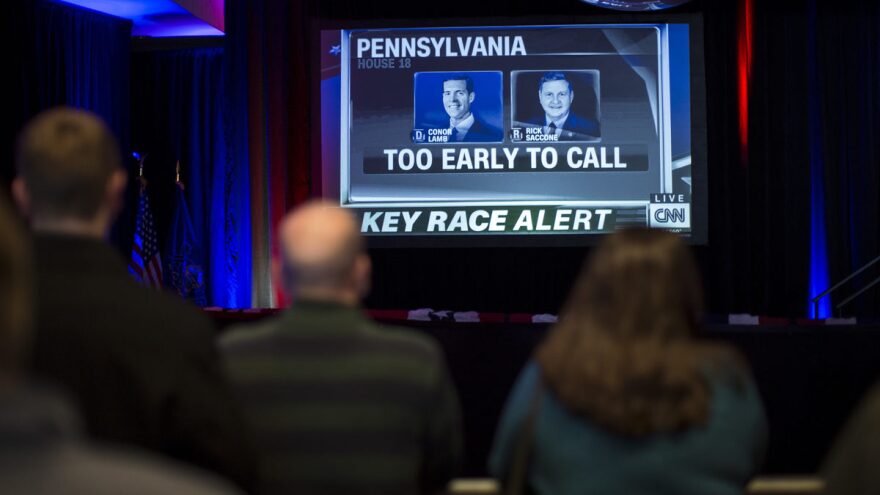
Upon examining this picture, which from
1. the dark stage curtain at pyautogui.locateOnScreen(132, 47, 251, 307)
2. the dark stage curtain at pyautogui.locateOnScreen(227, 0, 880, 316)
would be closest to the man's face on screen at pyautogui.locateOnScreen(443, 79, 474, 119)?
the dark stage curtain at pyautogui.locateOnScreen(227, 0, 880, 316)

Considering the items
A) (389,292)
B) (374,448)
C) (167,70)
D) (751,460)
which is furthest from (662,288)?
(167,70)

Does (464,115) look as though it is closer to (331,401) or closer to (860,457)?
(331,401)

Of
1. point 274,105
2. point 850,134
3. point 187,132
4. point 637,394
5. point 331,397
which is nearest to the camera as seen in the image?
point 637,394

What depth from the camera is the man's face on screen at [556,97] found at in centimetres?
687

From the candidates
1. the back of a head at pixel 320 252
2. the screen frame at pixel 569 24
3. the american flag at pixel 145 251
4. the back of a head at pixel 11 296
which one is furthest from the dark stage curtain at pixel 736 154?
the back of a head at pixel 11 296

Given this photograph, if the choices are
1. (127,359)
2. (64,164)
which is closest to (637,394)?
(127,359)

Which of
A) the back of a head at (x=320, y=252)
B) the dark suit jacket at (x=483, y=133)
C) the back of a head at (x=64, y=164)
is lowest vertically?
the back of a head at (x=320, y=252)

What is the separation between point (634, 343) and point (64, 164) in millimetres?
879

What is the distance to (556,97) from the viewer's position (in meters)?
6.88

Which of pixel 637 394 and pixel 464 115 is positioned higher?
pixel 464 115

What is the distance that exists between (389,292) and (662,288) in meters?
6.37

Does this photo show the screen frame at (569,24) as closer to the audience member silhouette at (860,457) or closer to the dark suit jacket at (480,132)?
the dark suit jacket at (480,132)

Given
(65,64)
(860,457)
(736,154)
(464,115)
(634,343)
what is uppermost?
(65,64)

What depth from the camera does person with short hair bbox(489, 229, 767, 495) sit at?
1.42m
